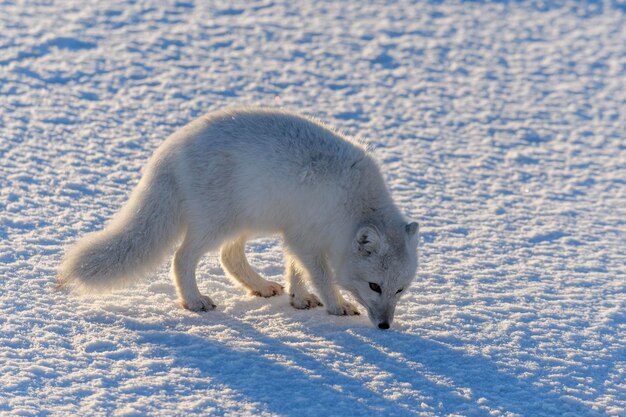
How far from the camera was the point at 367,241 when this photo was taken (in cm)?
433

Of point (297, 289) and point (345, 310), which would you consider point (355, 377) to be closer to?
point (345, 310)

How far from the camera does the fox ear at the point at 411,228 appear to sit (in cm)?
437

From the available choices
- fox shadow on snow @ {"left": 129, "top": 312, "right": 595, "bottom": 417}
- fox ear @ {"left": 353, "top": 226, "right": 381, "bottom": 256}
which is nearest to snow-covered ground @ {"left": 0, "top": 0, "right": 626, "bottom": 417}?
fox shadow on snow @ {"left": 129, "top": 312, "right": 595, "bottom": 417}

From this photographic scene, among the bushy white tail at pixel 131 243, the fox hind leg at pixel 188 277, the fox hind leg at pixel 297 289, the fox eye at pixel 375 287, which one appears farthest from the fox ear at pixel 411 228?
the bushy white tail at pixel 131 243

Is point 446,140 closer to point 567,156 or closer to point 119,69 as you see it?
point 567,156

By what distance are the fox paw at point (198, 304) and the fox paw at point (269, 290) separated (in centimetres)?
36

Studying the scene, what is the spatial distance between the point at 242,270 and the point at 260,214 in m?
0.51

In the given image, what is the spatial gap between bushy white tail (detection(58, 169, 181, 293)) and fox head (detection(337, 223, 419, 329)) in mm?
932

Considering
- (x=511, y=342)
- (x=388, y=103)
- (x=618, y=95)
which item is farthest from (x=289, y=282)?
(x=618, y=95)

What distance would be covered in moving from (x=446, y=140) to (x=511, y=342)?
11.6 feet

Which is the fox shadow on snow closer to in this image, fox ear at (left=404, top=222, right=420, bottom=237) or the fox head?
the fox head

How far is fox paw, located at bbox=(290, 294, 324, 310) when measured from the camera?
15.4ft

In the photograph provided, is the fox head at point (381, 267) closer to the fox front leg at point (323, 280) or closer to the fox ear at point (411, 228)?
the fox ear at point (411, 228)

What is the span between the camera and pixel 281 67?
28.8 feet
